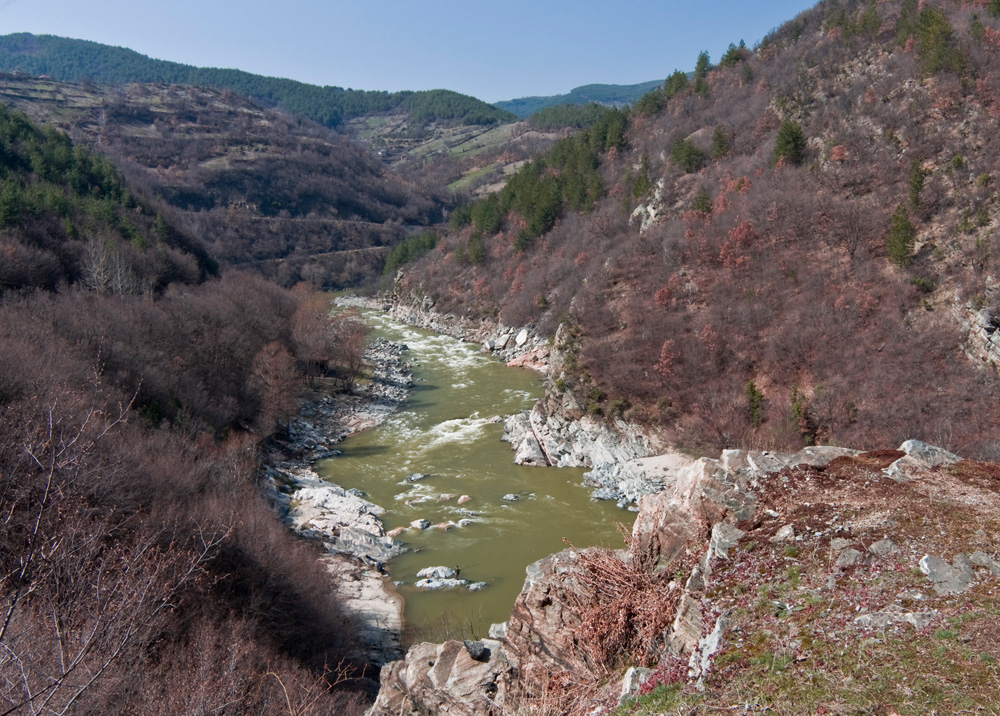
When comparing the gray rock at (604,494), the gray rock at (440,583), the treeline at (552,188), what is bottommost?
the gray rock at (440,583)

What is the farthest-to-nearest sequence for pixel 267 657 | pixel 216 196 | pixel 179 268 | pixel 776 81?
Result: pixel 216 196 → pixel 179 268 → pixel 776 81 → pixel 267 657

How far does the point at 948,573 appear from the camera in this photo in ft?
23.2

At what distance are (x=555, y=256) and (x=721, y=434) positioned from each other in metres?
32.6

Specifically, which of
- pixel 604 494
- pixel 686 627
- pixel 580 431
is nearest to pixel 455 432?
pixel 580 431

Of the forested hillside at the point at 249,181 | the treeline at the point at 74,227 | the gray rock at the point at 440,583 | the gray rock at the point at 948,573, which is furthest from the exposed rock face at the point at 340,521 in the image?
the forested hillside at the point at 249,181

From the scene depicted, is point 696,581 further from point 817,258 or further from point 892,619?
point 817,258

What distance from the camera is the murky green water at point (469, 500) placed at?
19.1 m

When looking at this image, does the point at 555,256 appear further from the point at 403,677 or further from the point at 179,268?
the point at 403,677

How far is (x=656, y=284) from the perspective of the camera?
36500 millimetres

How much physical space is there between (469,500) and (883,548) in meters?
19.0

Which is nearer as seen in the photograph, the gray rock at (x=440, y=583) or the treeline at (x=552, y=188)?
the gray rock at (x=440, y=583)

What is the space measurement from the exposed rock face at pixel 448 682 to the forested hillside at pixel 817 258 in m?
16.2

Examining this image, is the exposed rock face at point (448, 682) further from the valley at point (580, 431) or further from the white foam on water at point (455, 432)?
the white foam on water at point (455, 432)

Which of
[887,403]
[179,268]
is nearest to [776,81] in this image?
[887,403]
